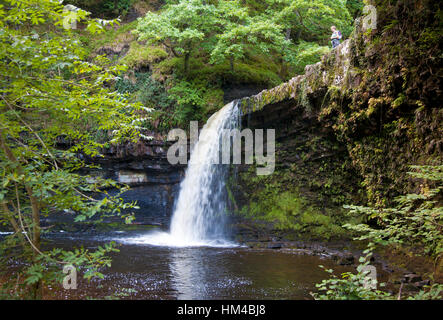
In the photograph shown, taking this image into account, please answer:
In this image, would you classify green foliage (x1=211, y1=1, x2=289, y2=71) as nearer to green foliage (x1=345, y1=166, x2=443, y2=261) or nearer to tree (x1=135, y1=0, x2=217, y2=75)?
tree (x1=135, y1=0, x2=217, y2=75)

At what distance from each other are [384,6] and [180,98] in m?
7.45

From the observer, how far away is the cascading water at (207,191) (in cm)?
1052

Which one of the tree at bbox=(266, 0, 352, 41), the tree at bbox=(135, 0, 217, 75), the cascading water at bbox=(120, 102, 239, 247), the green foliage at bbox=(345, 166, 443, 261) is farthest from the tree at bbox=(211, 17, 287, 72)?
the green foliage at bbox=(345, 166, 443, 261)

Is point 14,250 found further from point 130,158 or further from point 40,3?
point 130,158

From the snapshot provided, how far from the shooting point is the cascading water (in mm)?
10516

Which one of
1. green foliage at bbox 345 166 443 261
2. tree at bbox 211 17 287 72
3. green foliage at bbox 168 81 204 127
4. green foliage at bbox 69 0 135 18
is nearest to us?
green foliage at bbox 345 166 443 261

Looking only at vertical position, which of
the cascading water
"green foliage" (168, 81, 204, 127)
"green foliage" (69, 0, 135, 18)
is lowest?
the cascading water

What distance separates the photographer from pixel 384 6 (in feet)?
19.8

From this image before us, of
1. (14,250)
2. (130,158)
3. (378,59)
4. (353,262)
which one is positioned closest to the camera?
(14,250)

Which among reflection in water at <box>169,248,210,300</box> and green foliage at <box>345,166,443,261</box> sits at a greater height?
green foliage at <box>345,166,443,261</box>

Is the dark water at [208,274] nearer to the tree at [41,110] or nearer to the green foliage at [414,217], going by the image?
the tree at [41,110]

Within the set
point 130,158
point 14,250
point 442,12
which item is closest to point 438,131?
point 442,12

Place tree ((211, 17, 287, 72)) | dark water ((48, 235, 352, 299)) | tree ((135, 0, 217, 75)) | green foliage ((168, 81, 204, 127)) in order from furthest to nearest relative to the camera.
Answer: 1. green foliage ((168, 81, 204, 127))
2. tree ((135, 0, 217, 75))
3. tree ((211, 17, 287, 72))
4. dark water ((48, 235, 352, 299))

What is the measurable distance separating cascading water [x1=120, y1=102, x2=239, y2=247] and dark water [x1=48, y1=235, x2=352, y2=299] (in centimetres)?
207
